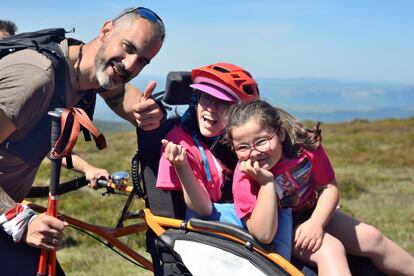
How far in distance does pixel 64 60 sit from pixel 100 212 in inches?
299

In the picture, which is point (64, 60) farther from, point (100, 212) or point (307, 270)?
point (100, 212)

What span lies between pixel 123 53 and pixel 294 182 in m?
1.56

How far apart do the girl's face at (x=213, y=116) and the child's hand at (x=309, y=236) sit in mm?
910

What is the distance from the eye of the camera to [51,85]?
3732 millimetres

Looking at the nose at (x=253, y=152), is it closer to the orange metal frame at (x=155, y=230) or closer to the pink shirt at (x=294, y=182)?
the pink shirt at (x=294, y=182)

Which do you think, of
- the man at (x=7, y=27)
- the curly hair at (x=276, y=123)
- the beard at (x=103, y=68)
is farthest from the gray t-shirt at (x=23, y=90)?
the man at (x=7, y=27)

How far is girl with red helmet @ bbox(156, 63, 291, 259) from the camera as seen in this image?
3.76 metres

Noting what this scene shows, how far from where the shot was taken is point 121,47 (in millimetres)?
4262

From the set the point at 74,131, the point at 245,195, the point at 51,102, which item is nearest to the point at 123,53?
the point at 51,102

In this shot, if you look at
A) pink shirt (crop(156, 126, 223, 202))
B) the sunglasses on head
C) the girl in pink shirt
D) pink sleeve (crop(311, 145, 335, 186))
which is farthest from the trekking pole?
pink sleeve (crop(311, 145, 335, 186))

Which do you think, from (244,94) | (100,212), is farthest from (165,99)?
(100,212)

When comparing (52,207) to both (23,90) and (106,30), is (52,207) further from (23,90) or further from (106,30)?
(106,30)

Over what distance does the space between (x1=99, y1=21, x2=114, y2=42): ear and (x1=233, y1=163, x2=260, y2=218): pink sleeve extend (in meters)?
1.52

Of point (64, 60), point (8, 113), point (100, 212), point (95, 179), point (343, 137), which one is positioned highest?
point (64, 60)
